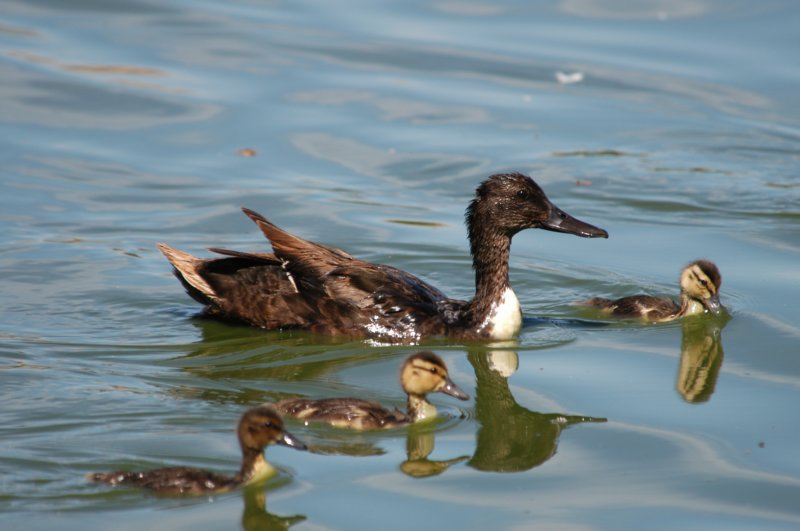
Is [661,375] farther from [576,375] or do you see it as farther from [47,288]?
[47,288]

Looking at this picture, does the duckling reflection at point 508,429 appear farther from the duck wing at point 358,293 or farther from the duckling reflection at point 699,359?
the duckling reflection at point 699,359

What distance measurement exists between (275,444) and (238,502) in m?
0.38

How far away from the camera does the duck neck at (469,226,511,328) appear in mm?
11039

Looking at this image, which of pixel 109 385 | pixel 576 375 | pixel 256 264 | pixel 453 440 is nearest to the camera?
pixel 453 440

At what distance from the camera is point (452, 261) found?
13.1m

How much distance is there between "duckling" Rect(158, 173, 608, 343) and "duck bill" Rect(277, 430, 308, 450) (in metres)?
2.99

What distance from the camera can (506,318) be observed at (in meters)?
11.0

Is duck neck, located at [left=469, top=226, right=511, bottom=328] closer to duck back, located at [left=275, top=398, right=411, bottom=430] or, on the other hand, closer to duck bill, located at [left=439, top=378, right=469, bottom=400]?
duck bill, located at [left=439, top=378, right=469, bottom=400]

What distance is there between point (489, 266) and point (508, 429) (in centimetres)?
243

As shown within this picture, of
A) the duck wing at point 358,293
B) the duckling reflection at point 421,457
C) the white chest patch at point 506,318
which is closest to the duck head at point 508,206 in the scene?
the white chest patch at point 506,318

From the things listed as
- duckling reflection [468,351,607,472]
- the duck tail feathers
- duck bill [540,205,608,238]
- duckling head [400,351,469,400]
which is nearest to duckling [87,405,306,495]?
duckling head [400,351,469,400]

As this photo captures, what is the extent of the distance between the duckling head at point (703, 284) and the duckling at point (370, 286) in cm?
79

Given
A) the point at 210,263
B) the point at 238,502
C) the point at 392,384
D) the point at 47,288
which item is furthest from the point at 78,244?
the point at 238,502

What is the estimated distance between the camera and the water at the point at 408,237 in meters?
8.02
